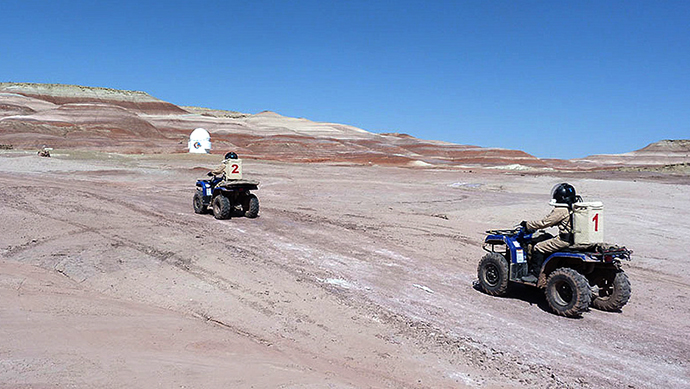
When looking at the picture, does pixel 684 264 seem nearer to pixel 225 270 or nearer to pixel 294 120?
pixel 225 270

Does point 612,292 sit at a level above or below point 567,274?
below

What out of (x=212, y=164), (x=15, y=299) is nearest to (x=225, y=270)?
(x=15, y=299)

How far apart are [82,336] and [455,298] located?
5527 millimetres

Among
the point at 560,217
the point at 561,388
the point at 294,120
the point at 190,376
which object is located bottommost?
the point at 561,388

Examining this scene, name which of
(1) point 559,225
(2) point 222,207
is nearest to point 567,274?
(1) point 559,225

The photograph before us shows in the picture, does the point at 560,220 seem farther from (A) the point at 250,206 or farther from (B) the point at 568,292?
(A) the point at 250,206

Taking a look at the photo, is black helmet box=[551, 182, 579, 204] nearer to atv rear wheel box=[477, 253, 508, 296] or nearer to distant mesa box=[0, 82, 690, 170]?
atv rear wheel box=[477, 253, 508, 296]

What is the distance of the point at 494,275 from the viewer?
884cm

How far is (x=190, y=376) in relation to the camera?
4.62m

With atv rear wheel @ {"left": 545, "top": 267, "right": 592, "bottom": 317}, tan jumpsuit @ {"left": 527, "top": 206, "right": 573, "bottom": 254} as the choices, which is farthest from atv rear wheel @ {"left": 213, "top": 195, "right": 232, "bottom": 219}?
atv rear wheel @ {"left": 545, "top": 267, "right": 592, "bottom": 317}

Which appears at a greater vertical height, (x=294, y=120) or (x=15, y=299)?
(x=294, y=120)

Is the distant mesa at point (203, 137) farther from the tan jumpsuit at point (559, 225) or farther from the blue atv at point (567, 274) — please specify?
the tan jumpsuit at point (559, 225)

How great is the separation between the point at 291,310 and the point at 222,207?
761 cm

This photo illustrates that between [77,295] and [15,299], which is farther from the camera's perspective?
[77,295]
